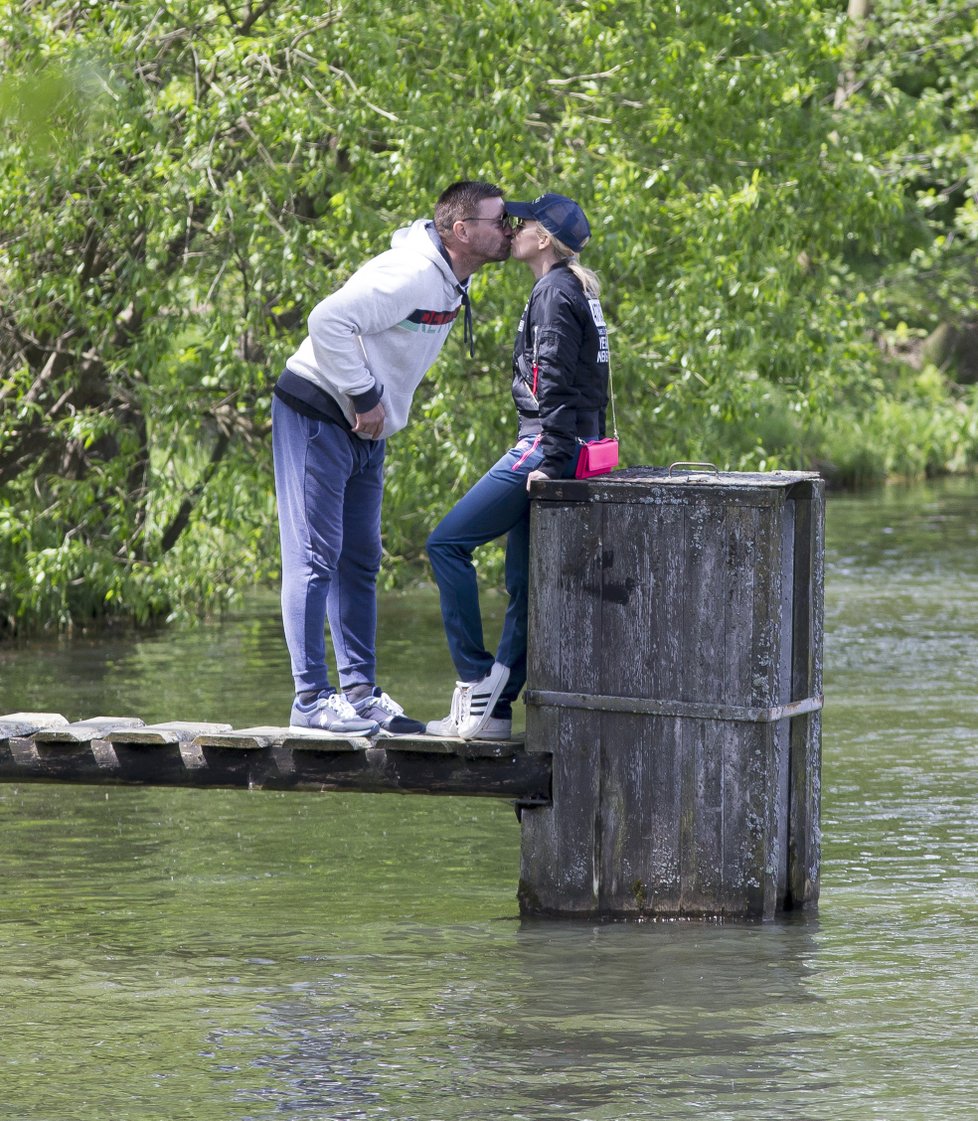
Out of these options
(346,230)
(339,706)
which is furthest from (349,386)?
(346,230)

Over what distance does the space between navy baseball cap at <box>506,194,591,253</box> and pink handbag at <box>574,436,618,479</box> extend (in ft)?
2.22

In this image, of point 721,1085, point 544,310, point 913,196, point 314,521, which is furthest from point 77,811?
point 913,196

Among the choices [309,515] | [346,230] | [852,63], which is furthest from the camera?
[852,63]

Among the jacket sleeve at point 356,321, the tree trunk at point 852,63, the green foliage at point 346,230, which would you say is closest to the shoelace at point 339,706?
the jacket sleeve at point 356,321

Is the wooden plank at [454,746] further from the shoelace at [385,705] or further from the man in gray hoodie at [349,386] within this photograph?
the shoelace at [385,705]

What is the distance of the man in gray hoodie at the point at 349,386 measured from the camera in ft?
24.5

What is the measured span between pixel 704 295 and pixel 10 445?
5.00 metres

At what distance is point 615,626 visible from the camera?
295 inches

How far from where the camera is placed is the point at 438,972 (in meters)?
7.24

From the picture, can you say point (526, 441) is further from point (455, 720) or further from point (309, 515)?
point (455, 720)

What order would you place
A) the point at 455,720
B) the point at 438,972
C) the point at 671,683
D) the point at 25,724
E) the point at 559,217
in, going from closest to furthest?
the point at 438,972 < the point at 671,683 < the point at 559,217 < the point at 455,720 < the point at 25,724

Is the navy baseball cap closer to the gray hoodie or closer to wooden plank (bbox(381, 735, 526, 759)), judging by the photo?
the gray hoodie

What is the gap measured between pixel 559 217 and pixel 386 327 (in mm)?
710

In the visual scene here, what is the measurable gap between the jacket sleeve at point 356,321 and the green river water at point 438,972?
6.47 feet
